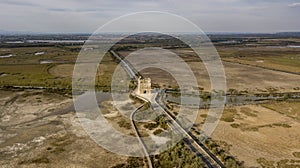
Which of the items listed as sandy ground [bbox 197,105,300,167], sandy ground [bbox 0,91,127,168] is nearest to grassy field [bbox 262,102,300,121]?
sandy ground [bbox 197,105,300,167]

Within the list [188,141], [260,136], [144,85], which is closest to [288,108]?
[260,136]

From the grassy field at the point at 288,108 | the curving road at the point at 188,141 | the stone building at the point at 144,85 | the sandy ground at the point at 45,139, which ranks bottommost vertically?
the sandy ground at the point at 45,139

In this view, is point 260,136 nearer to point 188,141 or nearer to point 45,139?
point 188,141

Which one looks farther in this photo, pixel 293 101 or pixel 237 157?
pixel 293 101

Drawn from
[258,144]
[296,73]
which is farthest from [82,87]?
[296,73]

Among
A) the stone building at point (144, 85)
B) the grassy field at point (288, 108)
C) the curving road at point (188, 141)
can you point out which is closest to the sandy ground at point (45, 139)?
the curving road at point (188, 141)

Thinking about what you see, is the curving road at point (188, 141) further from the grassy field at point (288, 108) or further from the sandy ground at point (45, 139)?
the grassy field at point (288, 108)

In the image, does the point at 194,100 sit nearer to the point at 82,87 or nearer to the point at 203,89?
the point at 203,89
